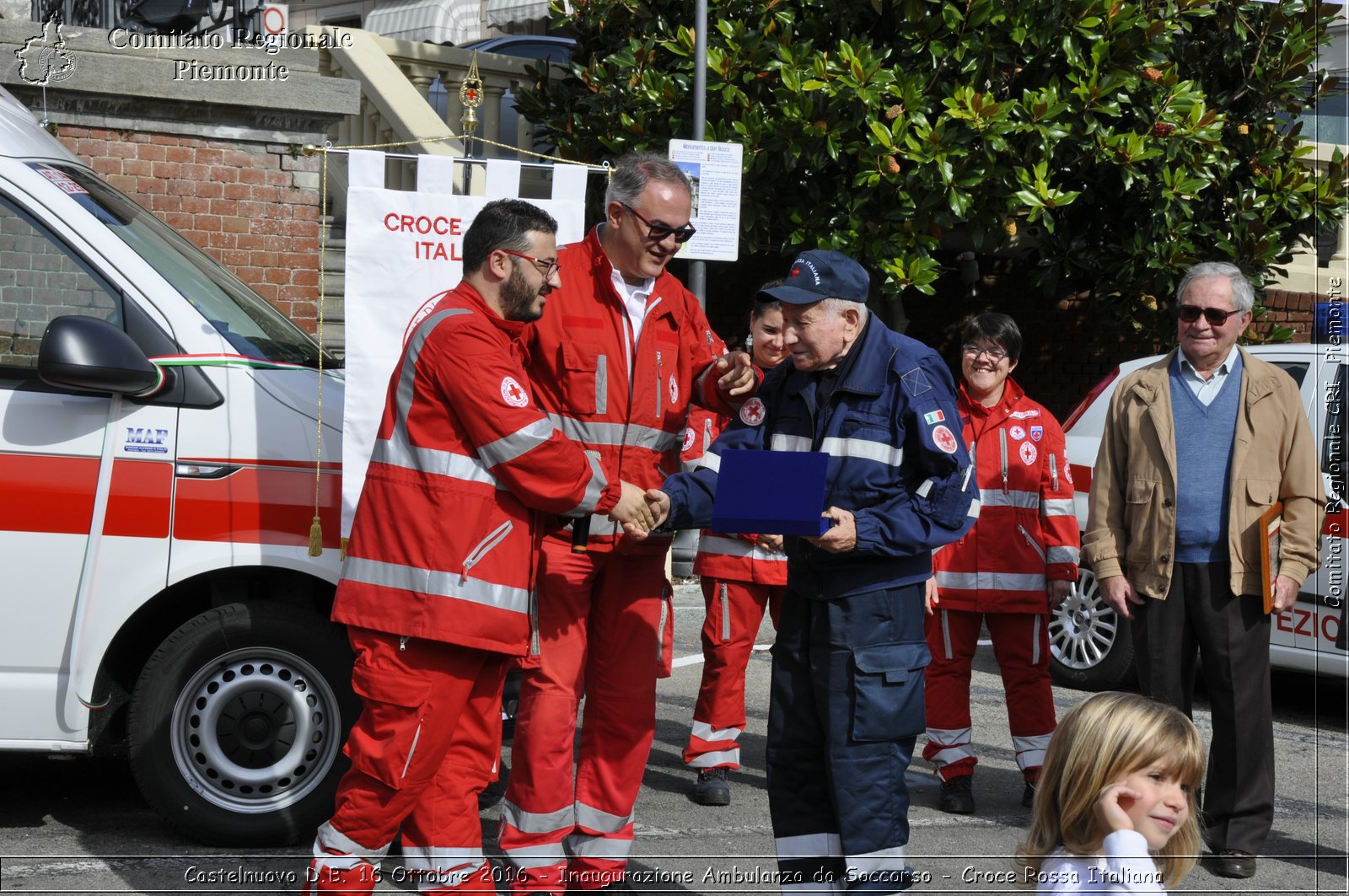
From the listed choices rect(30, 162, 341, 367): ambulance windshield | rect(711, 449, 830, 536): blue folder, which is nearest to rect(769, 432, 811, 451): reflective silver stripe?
rect(711, 449, 830, 536): blue folder

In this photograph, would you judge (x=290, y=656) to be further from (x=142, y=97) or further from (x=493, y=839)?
(x=142, y=97)

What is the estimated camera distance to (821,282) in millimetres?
4234

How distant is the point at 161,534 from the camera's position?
5000mm

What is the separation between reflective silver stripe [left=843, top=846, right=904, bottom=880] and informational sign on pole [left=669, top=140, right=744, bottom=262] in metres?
6.85

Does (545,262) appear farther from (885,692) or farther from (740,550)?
(740,550)

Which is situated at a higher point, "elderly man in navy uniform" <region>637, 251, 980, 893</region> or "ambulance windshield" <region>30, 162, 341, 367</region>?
"ambulance windshield" <region>30, 162, 341, 367</region>

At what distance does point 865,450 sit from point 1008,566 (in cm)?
224

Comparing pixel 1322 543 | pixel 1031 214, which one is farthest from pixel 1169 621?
pixel 1031 214

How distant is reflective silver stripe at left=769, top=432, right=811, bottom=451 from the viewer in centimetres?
435

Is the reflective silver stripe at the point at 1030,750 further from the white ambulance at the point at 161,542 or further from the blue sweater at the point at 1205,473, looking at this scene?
the white ambulance at the point at 161,542

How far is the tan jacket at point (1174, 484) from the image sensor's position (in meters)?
5.36

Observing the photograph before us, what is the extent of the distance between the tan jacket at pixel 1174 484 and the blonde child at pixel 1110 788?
263cm

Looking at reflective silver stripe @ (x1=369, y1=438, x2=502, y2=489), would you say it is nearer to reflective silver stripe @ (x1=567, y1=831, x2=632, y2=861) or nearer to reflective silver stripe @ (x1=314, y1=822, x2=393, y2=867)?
reflective silver stripe @ (x1=314, y1=822, x2=393, y2=867)

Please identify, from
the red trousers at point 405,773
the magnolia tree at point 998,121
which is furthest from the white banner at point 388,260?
the magnolia tree at point 998,121
